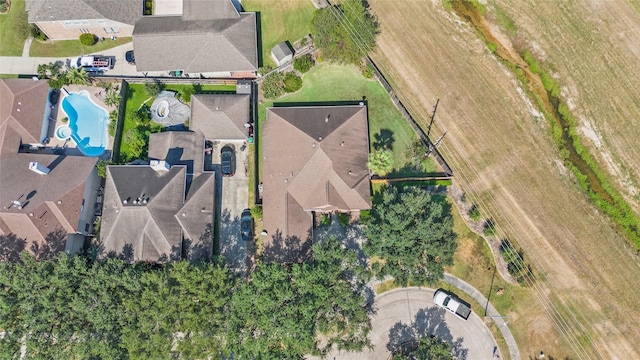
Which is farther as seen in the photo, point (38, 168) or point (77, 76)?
point (77, 76)

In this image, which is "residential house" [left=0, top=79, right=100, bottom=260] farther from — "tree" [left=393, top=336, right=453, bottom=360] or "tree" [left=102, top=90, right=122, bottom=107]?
"tree" [left=393, top=336, right=453, bottom=360]

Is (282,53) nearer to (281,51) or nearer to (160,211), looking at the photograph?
(281,51)

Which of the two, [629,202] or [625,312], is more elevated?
[629,202]

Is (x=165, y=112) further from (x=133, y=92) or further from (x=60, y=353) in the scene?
(x=60, y=353)

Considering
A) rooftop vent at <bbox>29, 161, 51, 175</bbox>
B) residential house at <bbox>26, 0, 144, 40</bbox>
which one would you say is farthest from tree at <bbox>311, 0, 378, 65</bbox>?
rooftop vent at <bbox>29, 161, 51, 175</bbox>

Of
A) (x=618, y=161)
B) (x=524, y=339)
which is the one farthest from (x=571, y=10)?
(x=524, y=339)

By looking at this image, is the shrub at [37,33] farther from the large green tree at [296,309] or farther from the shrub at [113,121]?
the large green tree at [296,309]

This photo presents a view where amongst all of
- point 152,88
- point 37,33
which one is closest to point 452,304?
point 152,88
